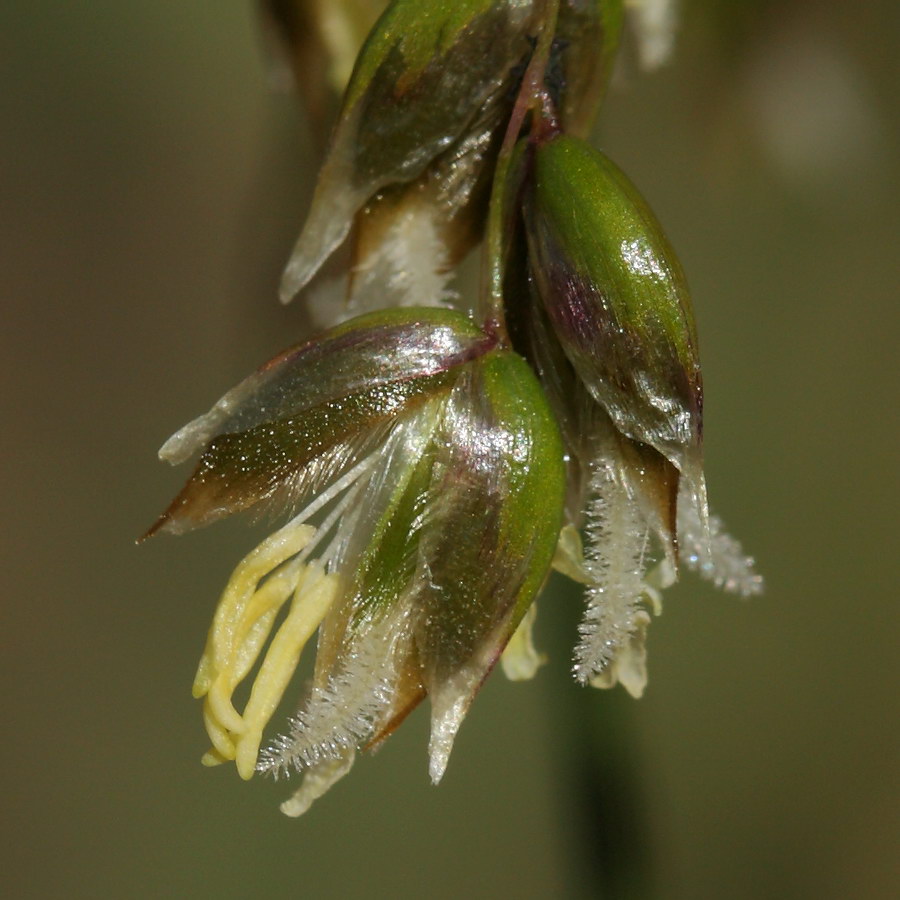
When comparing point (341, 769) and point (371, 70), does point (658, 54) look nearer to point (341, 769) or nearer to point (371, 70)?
point (371, 70)

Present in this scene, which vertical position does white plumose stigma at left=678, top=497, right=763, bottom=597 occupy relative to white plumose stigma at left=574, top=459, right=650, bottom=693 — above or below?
below

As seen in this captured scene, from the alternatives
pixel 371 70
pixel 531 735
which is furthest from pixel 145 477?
pixel 371 70

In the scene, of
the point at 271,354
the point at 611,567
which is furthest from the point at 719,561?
the point at 271,354

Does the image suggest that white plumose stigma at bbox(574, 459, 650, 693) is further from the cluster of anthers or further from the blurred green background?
the blurred green background

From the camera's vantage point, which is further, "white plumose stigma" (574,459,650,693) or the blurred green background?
the blurred green background

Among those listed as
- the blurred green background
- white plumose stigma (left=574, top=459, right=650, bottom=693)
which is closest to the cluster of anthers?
white plumose stigma (left=574, top=459, right=650, bottom=693)

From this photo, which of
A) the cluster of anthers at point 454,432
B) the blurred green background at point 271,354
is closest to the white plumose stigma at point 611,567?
the cluster of anthers at point 454,432
